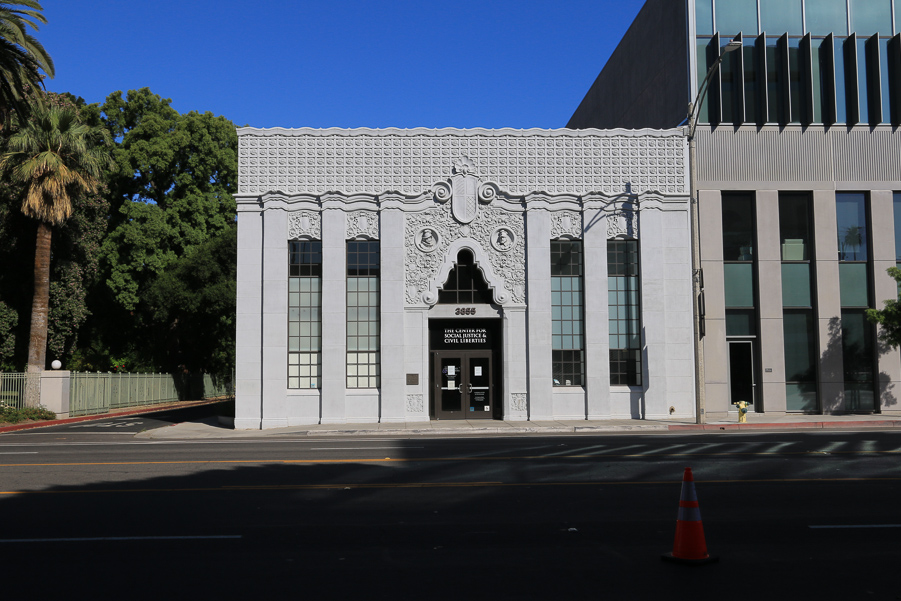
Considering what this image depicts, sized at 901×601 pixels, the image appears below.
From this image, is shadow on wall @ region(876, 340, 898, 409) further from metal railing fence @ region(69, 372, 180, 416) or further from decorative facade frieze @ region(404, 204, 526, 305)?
metal railing fence @ region(69, 372, 180, 416)

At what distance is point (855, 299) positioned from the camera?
2722 centimetres

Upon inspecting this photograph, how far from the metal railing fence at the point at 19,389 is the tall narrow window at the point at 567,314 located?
2078cm

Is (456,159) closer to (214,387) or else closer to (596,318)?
(596,318)

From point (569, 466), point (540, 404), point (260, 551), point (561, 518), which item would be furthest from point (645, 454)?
point (540, 404)

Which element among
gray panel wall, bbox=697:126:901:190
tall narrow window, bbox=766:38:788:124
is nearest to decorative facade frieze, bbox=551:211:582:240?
gray panel wall, bbox=697:126:901:190

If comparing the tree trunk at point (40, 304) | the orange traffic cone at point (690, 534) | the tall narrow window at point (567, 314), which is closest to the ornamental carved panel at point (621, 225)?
the tall narrow window at point (567, 314)

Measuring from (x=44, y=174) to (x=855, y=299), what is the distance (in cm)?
3181

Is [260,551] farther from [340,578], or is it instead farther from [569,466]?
[569,466]

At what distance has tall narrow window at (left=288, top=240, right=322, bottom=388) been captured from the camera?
2491cm

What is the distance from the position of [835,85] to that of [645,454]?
65.6 ft

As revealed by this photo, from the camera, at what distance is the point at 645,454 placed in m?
14.2

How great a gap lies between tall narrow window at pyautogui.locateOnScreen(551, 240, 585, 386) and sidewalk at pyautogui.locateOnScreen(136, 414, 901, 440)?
1893 millimetres

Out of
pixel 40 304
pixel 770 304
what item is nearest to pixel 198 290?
pixel 40 304

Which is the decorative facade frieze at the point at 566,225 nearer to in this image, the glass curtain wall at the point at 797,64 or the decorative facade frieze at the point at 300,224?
the glass curtain wall at the point at 797,64
